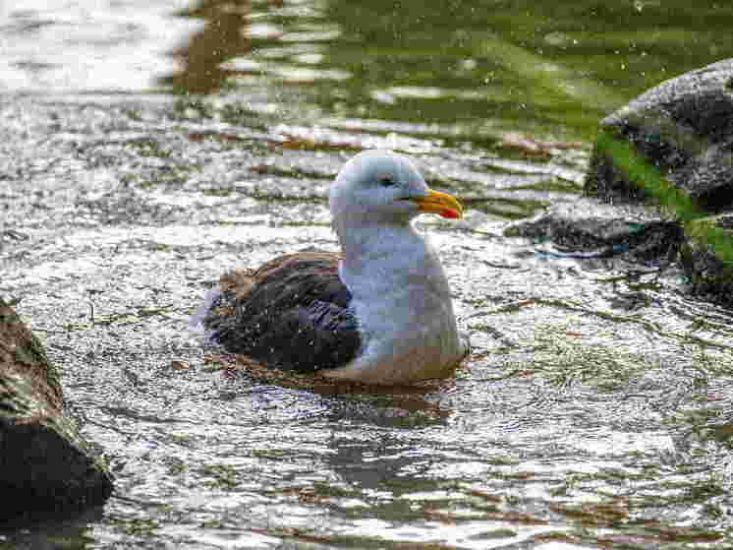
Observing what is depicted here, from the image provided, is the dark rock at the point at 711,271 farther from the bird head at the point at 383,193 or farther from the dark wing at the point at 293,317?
the dark wing at the point at 293,317

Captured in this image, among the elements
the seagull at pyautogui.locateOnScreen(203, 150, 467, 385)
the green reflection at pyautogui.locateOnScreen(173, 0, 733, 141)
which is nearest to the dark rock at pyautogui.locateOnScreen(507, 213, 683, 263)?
the green reflection at pyautogui.locateOnScreen(173, 0, 733, 141)

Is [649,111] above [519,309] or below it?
above

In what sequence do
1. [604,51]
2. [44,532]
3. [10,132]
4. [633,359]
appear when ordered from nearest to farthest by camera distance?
1. [44,532]
2. [633,359]
3. [10,132]
4. [604,51]

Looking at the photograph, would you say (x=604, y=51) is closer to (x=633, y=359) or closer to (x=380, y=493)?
(x=633, y=359)

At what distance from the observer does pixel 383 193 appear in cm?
731

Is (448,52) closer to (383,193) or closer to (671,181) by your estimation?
(671,181)

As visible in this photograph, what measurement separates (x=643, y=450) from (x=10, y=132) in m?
6.26

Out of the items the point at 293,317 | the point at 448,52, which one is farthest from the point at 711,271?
the point at 448,52

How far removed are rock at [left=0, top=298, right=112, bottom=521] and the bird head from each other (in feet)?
6.79

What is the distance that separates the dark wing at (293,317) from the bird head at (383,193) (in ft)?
1.14

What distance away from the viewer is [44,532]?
546 centimetres

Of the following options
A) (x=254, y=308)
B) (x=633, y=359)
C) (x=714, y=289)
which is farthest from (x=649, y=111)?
(x=254, y=308)

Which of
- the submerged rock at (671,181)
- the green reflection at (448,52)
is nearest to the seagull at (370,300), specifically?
the submerged rock at (671,181)

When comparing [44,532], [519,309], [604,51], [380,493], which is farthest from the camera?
[604,51]
